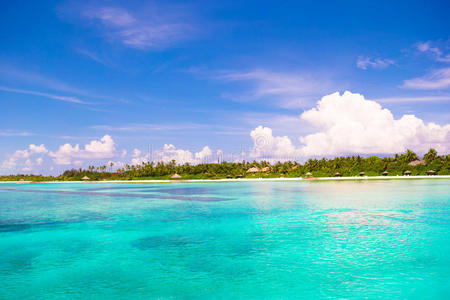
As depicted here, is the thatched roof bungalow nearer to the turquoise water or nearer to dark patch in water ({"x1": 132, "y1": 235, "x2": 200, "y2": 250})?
the turquoise water

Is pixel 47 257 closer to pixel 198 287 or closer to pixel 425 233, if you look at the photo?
pixel 198 287

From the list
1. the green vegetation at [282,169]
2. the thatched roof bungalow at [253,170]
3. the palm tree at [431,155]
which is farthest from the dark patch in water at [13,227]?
the palm tree at [431,155]

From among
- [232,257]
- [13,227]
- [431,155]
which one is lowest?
[232,257]

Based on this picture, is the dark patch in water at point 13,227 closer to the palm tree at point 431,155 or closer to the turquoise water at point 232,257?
the turquoise water at point 232,257

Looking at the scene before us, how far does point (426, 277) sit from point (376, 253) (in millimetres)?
2702

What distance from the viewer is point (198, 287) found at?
10.5 m

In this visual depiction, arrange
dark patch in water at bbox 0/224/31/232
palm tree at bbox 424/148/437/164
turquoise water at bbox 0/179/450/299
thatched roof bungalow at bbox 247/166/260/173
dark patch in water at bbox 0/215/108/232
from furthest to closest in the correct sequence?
thatched roof bungalow at bbox 247/166/260/173 < palm tree at bbox 424/148/437/164 < dark patch in water at bbox 0/215/108/232 < dark patch in water at bbox 0/224/31/232 < turquoise water at bbox 0/179/450/299

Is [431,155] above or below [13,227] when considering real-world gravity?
above

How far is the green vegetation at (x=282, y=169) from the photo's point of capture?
3327 inches

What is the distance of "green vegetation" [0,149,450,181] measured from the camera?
8450cm

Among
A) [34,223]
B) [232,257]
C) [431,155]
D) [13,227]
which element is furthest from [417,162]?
[13,227]

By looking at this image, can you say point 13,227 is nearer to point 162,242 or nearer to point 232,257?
point 162,242

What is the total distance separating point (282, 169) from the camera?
102750 mm

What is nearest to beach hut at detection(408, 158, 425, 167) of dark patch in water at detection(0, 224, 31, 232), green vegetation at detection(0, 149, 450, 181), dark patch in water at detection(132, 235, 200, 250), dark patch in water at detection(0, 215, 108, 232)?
green vegetation at detection(0, 149, 450, 181)
